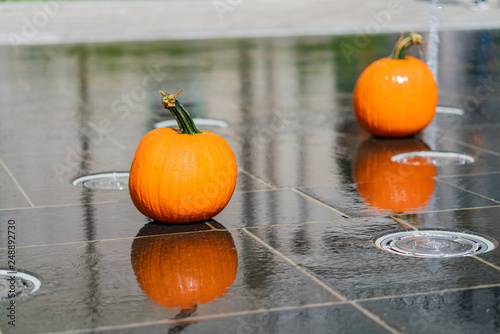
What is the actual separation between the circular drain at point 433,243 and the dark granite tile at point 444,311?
686 mm

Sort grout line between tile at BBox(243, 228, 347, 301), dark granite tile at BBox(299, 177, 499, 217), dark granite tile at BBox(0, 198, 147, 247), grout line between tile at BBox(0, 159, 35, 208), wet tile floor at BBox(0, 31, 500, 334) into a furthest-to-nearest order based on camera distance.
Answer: grout line between tile at BBox(0, 159, 35, 208) < dark granite tile at BBox(299, 177, 499, 217) < dark granite tile at BBox(0, 198, 147, 247) < grout line between tile at BBox(243, 228, 347, 301) < wet tile floor at BBox(0, 31, 500, 334)

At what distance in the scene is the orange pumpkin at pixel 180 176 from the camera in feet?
19.1

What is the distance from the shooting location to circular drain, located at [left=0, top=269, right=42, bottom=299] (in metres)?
4.68

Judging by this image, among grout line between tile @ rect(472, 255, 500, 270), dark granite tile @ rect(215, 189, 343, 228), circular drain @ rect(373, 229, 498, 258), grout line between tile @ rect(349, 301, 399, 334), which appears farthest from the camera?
dark granite tile @ rect(215, 189, 343, 228)

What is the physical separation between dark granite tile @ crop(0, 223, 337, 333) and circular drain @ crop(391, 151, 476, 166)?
8.63 ft

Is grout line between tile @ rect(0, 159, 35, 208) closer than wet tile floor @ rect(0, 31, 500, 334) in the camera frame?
No

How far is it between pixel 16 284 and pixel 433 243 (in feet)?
8.30

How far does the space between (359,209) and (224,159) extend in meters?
1.07

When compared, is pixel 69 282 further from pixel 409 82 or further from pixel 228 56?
pixel 228 56

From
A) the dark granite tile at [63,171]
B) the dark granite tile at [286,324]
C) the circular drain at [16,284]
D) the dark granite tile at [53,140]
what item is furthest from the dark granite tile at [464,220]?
the dark granite tile at [53,140]

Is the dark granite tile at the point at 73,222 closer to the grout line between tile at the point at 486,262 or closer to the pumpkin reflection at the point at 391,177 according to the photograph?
the pumpkin reflection at the point at 391,177

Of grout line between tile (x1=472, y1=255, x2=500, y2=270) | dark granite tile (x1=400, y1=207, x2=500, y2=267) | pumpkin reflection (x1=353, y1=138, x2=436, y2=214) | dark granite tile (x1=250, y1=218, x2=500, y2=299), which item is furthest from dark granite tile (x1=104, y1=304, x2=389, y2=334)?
pumpkin reflection (x1=353, y1=138, x2=436, y2=214)

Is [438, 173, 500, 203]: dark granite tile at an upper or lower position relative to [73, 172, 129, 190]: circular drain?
lower

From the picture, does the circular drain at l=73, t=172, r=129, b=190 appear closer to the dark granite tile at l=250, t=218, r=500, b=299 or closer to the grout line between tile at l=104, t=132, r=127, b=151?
the grout line between tile at l=104, t=132, r=127, b=151
